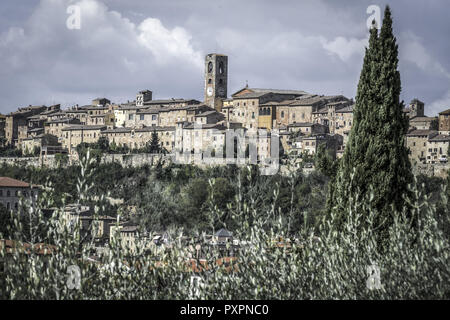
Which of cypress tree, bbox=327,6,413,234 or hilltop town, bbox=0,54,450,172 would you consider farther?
hilltop town, bbox=0,54,450,172

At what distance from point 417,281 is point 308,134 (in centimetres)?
5700

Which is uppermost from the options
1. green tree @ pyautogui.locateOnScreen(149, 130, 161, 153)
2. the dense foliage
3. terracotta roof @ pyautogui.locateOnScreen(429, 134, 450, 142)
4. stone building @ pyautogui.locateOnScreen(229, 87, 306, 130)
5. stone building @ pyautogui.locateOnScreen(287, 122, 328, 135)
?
stone building @ pyautogui.locateOnScreen(229, 87, 306, 130)

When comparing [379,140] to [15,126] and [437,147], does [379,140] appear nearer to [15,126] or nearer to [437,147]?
[437,147]

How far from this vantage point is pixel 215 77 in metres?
80.8

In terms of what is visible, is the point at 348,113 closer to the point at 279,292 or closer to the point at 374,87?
the point at 374,87

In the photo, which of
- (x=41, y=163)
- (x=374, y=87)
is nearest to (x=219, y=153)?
(x=41, y=163)

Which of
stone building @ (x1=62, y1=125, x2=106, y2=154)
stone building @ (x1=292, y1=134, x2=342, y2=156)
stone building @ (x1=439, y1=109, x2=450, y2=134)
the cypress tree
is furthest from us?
stone building @ (x1=62, y1=125, x2=106, y2=154)

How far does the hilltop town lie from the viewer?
211 feet

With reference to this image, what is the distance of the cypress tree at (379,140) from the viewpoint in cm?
1275

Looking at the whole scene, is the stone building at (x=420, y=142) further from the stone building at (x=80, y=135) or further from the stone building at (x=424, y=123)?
the stone building at (x=80, y=135)

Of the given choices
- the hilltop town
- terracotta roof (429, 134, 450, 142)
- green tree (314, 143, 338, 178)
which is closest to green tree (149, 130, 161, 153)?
the hilltop town

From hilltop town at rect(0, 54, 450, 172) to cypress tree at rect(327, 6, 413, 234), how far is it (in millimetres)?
45433

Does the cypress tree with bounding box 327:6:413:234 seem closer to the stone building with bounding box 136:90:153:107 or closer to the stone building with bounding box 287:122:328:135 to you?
the stone building with bounding box 287:122:328:135

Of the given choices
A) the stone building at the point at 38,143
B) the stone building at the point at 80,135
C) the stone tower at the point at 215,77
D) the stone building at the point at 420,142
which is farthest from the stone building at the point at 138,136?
the stone building at the point at 420,142
